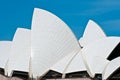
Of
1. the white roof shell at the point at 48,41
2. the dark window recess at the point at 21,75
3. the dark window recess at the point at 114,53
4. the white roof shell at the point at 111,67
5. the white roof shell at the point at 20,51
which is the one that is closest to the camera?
the white roof shell at the point at 111,67

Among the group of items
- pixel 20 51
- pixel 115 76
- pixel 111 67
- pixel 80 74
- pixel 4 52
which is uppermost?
pixel 4 52

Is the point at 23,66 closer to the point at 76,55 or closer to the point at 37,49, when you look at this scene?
the point at 37,49

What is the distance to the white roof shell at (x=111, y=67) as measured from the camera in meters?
40.5

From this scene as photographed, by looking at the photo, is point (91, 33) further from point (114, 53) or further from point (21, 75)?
point (21, 75)

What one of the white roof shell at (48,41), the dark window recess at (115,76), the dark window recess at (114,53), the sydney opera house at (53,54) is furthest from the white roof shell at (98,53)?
the dark window recess at (115,76)

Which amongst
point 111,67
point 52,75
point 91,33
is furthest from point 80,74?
point 91,33

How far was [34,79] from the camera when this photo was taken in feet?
148

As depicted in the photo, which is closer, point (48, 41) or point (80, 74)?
point (80, 74)

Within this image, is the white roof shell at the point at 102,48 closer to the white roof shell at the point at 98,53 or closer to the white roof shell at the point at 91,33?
the white roof shell at the point at 98,53

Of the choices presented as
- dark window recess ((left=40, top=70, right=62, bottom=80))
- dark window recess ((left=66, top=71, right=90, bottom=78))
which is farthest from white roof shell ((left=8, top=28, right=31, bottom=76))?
dark window recess ((left=66, top=71, right=90, bottom=78))

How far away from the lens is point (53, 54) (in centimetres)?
4569

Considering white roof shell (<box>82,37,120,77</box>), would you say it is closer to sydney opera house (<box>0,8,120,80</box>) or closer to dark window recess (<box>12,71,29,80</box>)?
sydney opera house (<box>0,8,120,80</box>)

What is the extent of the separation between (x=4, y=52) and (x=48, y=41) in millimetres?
7211

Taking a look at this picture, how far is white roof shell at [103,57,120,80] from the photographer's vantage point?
40.5 m
